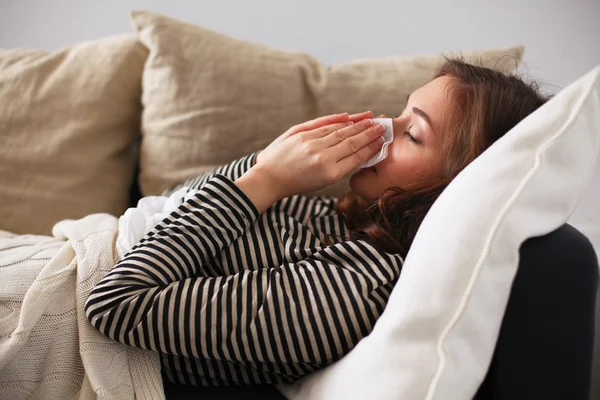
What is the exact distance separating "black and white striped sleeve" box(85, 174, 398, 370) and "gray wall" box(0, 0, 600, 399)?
1.01 meters

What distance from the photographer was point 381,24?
1591mm

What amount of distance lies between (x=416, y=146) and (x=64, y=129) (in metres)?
0.81

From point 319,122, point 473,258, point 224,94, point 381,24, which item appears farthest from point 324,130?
point 381,24

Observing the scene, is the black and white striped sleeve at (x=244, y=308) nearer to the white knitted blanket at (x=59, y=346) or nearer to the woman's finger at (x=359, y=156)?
the white knitted blanket at (x=59, y=346)

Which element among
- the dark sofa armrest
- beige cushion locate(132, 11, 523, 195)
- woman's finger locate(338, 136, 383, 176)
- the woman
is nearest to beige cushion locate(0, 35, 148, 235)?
beige cushion locate(132, 11, 523, 195)

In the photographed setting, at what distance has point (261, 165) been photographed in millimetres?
916

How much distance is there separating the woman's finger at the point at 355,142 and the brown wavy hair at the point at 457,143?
10 cm

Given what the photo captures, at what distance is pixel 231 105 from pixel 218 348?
632 millimetres

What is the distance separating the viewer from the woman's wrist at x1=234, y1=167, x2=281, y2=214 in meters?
0.88

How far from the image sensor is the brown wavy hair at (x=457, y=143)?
0.87 meters

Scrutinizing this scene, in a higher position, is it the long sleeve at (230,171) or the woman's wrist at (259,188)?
the woman's wrist at (259,188)

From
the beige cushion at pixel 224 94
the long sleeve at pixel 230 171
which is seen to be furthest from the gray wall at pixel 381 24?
the long sleeve at pixel 230 171

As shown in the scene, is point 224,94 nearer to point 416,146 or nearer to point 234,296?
point 416,146

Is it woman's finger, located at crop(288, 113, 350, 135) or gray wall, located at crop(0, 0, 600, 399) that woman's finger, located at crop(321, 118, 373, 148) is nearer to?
woman's finger, located at crop(288, 113, 350, 135)
